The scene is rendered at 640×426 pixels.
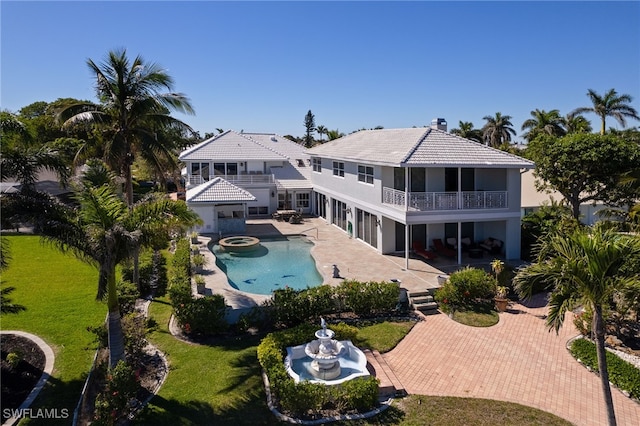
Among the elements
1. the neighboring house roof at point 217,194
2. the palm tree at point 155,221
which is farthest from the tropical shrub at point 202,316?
the neighboring house roof at point 217,194

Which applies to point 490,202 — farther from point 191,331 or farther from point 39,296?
point 39,296

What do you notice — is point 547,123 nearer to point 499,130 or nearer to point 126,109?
point 499,130

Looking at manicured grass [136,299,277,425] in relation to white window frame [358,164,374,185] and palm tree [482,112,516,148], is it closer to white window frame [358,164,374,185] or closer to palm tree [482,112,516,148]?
white window frame [358,164,374,185]

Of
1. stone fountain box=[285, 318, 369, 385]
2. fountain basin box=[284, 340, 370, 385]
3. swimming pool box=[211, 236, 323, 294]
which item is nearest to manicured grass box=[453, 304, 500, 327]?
fountain basin box=[284, 340, 370, 385]

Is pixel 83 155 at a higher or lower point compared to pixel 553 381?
higher

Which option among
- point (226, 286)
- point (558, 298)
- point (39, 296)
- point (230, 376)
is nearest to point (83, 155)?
point (39, 296)

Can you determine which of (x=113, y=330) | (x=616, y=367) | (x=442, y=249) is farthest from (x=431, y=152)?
(x=113, y=330)
